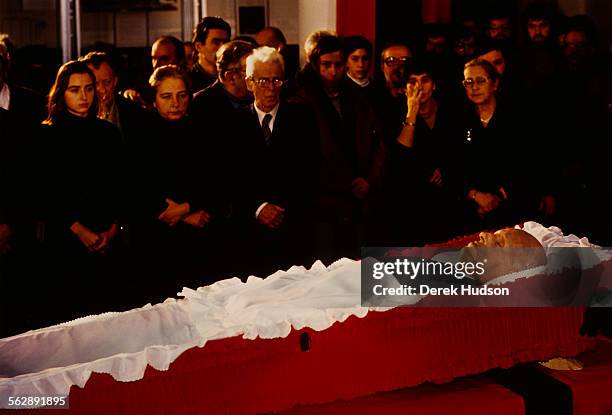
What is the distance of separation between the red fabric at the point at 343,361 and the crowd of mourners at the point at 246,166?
174 centimetres

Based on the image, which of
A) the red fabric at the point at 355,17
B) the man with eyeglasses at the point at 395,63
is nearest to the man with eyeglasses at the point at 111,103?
the man with eyeglasses at the point at 395,63

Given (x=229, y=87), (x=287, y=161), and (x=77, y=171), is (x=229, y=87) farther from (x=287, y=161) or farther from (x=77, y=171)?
(x=77, y=171)

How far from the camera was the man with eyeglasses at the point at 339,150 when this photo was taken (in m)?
5.26

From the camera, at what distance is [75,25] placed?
7727 millimetres

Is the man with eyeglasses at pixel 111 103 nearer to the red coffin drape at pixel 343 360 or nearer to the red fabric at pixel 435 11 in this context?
the red coffin drape at pixel 343 360

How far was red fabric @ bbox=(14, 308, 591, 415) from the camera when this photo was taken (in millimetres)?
3039

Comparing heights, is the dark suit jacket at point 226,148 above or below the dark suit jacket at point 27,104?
below

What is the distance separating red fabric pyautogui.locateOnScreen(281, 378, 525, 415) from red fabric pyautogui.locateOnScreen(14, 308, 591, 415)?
0.05 m

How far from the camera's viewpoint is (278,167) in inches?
196

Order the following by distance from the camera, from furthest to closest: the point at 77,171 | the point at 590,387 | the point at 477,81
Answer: the point at 477,81
the point at 77,171
the point at 590,387

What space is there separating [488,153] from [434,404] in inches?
88.2

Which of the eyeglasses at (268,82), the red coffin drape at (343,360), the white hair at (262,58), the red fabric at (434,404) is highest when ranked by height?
the white hair at (262,58)

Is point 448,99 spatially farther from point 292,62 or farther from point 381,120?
point 292,62

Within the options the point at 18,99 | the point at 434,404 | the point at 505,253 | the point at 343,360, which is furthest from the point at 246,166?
the point at 434,404
